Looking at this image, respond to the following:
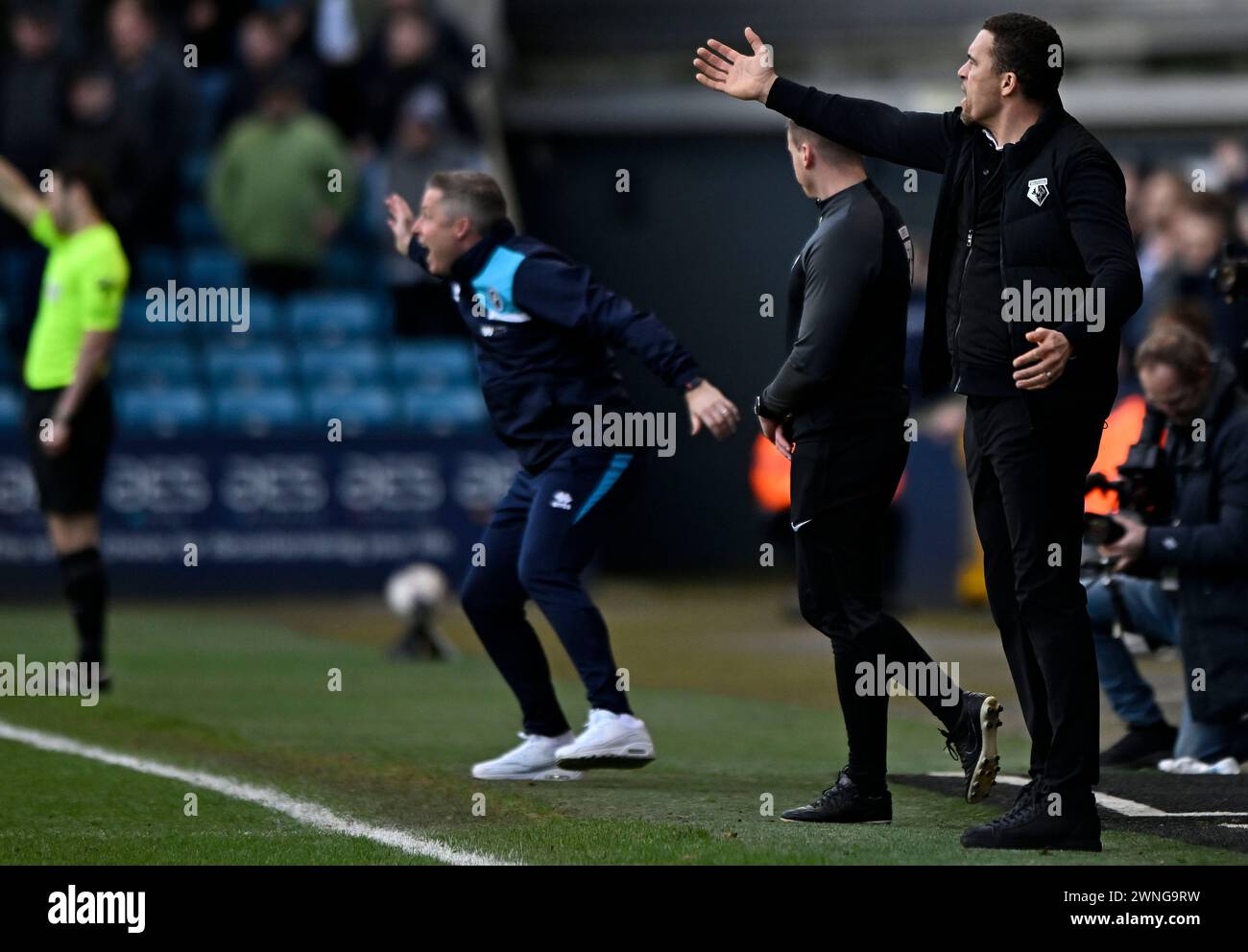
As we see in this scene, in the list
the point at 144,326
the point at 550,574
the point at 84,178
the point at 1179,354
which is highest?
the point at 84,178

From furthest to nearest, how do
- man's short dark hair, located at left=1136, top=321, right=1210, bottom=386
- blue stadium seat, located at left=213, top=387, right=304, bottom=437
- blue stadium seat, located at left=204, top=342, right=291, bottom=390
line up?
blue stadium seat, located at left=204, top=342, right=291, bottom=390 < blue stadium seat, located at left=213, top=387, right=304, bottom=437 < man's short dark hair, located at left=1136, top=321, right=1210, bottom=386

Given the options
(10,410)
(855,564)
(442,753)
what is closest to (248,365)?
(10,410)

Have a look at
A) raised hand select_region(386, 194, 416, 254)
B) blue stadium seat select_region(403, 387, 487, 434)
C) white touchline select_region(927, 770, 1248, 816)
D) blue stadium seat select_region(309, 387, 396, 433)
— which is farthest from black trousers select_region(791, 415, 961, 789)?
blue stadium seat select_region(309, 387, 396, 433)

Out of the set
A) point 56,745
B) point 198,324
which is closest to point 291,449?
point 198,324

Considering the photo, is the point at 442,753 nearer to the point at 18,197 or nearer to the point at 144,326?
the point at 18,197

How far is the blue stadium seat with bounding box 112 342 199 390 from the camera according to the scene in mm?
17531

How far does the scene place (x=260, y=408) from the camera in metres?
17.2

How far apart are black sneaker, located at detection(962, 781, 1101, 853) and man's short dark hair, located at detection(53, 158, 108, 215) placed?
6.35 metres

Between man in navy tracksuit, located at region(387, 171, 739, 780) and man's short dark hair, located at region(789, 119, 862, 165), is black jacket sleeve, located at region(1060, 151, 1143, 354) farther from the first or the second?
man in navy tracksuit, located at region(387, 171, 739, 780)

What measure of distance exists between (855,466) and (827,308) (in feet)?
1.53

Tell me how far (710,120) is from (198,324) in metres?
5.69

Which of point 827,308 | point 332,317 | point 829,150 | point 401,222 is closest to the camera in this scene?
point 827,308

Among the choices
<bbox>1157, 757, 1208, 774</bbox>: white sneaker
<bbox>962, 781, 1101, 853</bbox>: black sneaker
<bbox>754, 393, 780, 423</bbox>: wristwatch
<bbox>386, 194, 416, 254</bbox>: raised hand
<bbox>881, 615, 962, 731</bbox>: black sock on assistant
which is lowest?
<bbox>1157, 757, 1208, 774</bbox>: white sneaker
